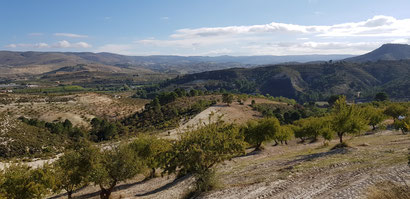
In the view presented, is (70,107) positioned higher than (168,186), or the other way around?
(168,186)

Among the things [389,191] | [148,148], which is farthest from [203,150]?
[148,148]

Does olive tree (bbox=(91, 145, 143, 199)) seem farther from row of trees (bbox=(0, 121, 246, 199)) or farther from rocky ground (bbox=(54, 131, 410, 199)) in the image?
rocky ground (bbox=(54, 131, 410, 199))

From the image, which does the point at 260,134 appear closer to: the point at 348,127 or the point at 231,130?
the point at 348,127

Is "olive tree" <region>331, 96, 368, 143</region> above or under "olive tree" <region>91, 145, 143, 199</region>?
above

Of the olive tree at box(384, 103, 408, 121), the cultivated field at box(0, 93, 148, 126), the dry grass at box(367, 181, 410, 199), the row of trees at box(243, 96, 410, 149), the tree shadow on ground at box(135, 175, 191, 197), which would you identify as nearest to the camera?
the dry grass at box(367, 181, 410, 199)

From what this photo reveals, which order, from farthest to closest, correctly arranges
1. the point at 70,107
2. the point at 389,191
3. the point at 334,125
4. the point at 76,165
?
the point at 70,107 → the point at 334,125 → the point at 76,165 → the point at 389,191

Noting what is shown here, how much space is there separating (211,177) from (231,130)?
515 cm

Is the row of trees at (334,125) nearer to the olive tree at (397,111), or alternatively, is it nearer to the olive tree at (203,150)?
the olive tree at (397,111)

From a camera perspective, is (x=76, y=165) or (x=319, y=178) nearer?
(x=319, y=178)

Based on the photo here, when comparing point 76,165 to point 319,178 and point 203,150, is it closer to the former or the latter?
point 203,150

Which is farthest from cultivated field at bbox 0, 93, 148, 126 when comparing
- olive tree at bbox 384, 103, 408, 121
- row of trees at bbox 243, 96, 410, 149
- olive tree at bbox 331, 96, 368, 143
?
olive tree at bbox 384, 103, 408, 121

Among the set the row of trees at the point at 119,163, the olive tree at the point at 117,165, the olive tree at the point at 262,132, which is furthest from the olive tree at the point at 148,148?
the olive tree at the point at 262,132

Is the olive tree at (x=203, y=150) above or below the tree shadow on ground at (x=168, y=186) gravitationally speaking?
above

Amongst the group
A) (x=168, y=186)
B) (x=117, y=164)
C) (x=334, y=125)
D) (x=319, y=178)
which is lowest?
(x=168, y=186)
